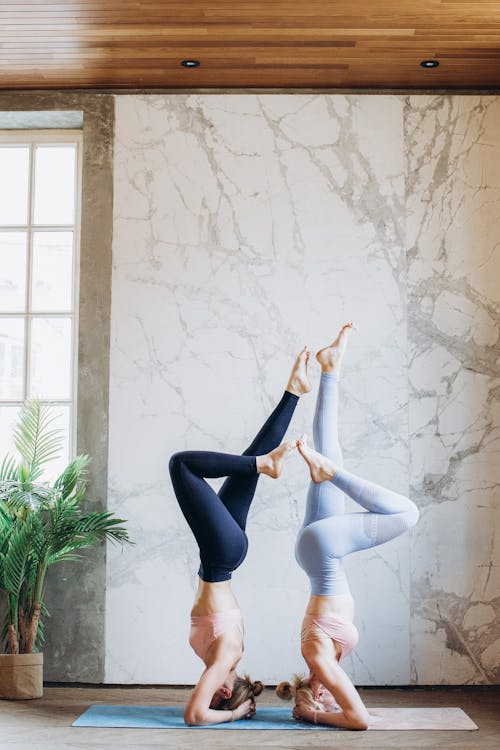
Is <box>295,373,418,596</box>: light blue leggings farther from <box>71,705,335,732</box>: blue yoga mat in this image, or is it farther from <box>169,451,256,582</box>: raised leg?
<box>71,705,335,732</box>: blue yoga mat

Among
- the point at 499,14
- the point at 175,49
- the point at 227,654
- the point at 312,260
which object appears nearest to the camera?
the point at 227,654

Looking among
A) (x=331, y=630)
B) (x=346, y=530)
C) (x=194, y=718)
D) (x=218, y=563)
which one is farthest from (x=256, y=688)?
(x=346, y=530)

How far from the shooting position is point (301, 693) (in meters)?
3.08

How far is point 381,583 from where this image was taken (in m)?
3.87

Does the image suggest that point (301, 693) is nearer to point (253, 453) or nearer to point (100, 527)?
point (253, 453)

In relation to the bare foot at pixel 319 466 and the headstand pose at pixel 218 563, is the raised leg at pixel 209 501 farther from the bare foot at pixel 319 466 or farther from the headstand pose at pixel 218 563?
the bare foot at pixel 319 466

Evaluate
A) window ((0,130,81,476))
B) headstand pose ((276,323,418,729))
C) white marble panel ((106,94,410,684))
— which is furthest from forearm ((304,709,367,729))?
window ((0,130,81,476))

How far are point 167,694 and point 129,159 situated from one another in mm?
2609

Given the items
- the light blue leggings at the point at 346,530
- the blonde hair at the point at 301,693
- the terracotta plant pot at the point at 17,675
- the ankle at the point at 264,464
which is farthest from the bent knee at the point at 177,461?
the terracotta plant pot at the point at 17,675

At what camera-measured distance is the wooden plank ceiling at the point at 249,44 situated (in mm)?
3416

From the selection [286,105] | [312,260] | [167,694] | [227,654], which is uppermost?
[286,105]

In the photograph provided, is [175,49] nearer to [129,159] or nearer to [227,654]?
[129,159]

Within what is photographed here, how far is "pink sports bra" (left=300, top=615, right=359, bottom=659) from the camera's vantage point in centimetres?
304

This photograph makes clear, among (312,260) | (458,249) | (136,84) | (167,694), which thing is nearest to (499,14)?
(458,249)
